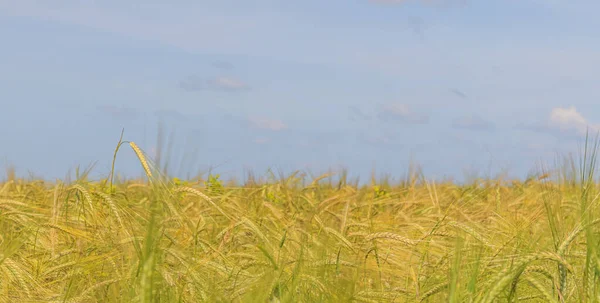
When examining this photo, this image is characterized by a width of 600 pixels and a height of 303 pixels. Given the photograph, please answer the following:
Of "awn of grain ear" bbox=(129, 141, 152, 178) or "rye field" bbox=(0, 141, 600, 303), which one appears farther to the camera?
"awn of grain ear" bbox=(129, 141, 152, 178)

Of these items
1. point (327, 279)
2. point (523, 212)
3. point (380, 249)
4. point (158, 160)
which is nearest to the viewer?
point (158, 160)

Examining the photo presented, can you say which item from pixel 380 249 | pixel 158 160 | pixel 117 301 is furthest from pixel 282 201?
pixel 158 160

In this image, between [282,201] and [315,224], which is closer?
[315,224]

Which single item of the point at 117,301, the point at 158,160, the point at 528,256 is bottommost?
the point at 117,301

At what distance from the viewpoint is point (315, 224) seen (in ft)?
14.5

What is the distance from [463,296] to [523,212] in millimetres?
3891

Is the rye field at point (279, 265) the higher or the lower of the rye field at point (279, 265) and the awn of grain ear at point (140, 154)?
the lower

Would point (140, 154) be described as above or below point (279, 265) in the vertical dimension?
above

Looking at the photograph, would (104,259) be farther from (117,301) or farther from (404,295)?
(404,295)

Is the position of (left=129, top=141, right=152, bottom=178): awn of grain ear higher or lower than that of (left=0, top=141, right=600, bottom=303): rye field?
higher

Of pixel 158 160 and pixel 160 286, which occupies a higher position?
pixel 158 160

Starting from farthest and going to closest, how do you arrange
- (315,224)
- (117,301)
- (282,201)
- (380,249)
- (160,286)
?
(282,201), (315,224), (380,249), (117,301), (160,286)

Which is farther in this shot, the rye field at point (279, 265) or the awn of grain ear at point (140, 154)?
the awn of grain ear at point (140, 154)

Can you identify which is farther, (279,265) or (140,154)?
(140,154)
